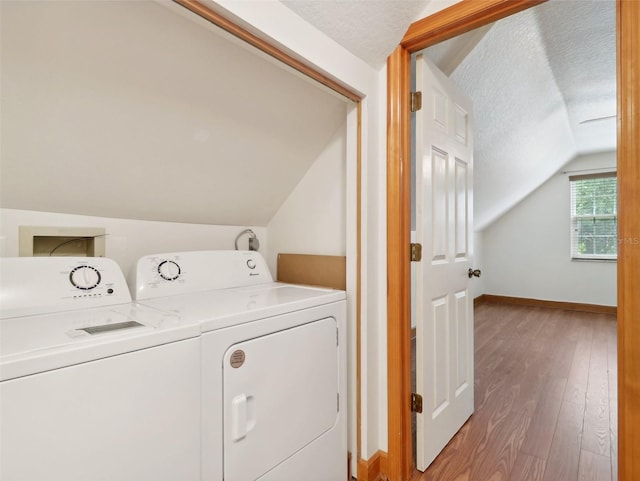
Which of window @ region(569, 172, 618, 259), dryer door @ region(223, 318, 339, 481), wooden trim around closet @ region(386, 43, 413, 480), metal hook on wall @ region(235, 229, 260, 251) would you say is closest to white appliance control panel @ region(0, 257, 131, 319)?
dryer door @ region(223, 318, 339, 481)

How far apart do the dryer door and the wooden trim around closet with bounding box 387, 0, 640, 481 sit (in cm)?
35

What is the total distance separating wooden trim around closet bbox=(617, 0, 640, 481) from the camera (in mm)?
966

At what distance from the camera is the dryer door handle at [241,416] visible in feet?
3.14

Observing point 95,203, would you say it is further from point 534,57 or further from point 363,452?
point 534,57

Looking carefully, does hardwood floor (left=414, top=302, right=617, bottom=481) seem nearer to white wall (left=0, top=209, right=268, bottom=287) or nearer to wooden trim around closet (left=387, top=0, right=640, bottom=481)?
wooden trim around closet (left=387, top=0, right=640, bottom=481)

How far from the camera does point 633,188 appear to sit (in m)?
0.97

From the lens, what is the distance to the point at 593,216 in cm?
478

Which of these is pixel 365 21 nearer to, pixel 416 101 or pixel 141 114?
pixel 416 101

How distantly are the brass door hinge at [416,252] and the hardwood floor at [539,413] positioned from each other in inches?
39.9

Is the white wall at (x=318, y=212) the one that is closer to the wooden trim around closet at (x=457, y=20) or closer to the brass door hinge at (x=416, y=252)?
the brass door hinge at (x=416, y=252)

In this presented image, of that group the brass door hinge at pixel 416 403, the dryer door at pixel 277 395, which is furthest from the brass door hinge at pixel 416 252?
the brass door hinge at pixel 416 403

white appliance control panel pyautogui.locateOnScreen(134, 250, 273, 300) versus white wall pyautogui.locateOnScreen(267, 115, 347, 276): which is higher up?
A: white wall pyautogui.locateOnScreen(267, 115, 347, 276)

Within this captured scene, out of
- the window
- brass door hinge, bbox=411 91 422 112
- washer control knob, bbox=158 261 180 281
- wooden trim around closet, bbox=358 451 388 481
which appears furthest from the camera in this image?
the window

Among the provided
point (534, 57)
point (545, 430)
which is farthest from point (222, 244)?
point (534, 57)
